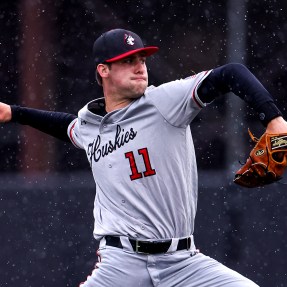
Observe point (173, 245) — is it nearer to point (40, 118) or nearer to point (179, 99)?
point (179, 99)

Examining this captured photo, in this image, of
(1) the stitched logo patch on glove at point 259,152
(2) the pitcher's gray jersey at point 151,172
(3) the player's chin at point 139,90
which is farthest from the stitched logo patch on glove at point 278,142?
(3) the player's chin at point 139,90

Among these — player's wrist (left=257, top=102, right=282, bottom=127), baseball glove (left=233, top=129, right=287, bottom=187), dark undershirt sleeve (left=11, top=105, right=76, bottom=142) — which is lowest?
baseball glove (left=233, top=129, right=287, bottom=187)

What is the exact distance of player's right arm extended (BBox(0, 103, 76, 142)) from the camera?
4.91m

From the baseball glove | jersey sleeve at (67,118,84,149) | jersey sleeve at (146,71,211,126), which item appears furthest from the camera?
jersey sleeve at (67,118,84,149)

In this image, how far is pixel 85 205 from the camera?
7125mm

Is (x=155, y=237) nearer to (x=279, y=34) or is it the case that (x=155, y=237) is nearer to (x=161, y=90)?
(x=161, y=90)

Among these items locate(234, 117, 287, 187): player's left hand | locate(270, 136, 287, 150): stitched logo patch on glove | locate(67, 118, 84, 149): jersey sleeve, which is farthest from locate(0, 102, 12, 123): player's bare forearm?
locate(270, 136, 287, 150): stitched logo patch on glove

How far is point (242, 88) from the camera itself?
3.81 meters

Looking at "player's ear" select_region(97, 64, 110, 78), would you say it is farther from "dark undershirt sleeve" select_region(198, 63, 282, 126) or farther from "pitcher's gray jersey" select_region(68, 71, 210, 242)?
"dark undershirt sleeve" select_region(198, 63, 282, 126)

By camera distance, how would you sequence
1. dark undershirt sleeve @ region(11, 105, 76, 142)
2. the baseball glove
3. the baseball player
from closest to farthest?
the baseball glove
the baseball player
dark undershirt sleeve @ region(11, 105, 76, 142)

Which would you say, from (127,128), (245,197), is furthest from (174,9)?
(127,128)

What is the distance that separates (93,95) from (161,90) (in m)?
3.53

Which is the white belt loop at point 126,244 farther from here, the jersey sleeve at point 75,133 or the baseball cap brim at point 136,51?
the baseball cap brim at point 136,51

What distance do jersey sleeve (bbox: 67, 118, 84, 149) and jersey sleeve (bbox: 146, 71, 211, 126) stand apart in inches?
21.8
